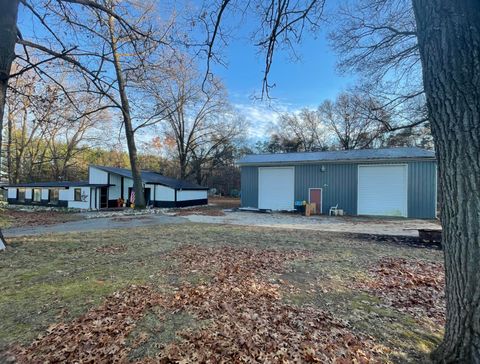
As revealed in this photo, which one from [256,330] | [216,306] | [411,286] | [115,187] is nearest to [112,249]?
[216,306]

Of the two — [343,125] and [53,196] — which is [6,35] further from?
[343,125]

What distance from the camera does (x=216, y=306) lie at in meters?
3.50

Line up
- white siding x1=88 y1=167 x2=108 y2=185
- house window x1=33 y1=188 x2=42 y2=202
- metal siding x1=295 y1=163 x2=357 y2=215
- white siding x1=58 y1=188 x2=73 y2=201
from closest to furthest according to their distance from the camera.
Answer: metal siding x1=295 y1=163 x2=357 y2=215 < white siding x1=58 y1=188 x2=73 y2=201 < white siding x1=88 y1=167 x2=108 y2=185 < house window x1=33 y1=188 x2=42 y2=202

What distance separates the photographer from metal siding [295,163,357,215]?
17.8 meters


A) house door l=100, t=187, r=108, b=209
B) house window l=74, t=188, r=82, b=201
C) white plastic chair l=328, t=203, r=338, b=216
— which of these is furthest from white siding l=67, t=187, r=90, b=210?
white plastic chair l=328, t=203, r=338, b=216

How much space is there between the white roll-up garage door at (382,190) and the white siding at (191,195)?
47.0 feet

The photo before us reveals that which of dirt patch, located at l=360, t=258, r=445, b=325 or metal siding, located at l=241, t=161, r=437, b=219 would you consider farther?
metal siding, located at l=241, t=161, r=437, b=219

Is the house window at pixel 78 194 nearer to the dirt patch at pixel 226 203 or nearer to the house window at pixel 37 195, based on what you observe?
the house window at pixel 37 195

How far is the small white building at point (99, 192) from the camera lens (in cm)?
2208

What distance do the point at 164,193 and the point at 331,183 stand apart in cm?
1362

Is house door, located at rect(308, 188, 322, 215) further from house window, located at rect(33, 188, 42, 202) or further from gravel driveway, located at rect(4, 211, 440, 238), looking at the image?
house window, located at rect(33, 188, 42, 202)

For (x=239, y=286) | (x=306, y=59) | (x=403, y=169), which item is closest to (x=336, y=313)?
(x=239, y=286)

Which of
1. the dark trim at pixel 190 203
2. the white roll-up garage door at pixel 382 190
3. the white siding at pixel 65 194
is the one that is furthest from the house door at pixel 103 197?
the white roll-up garage door at pixel 382 190

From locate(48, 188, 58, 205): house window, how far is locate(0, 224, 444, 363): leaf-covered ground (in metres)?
18.9
